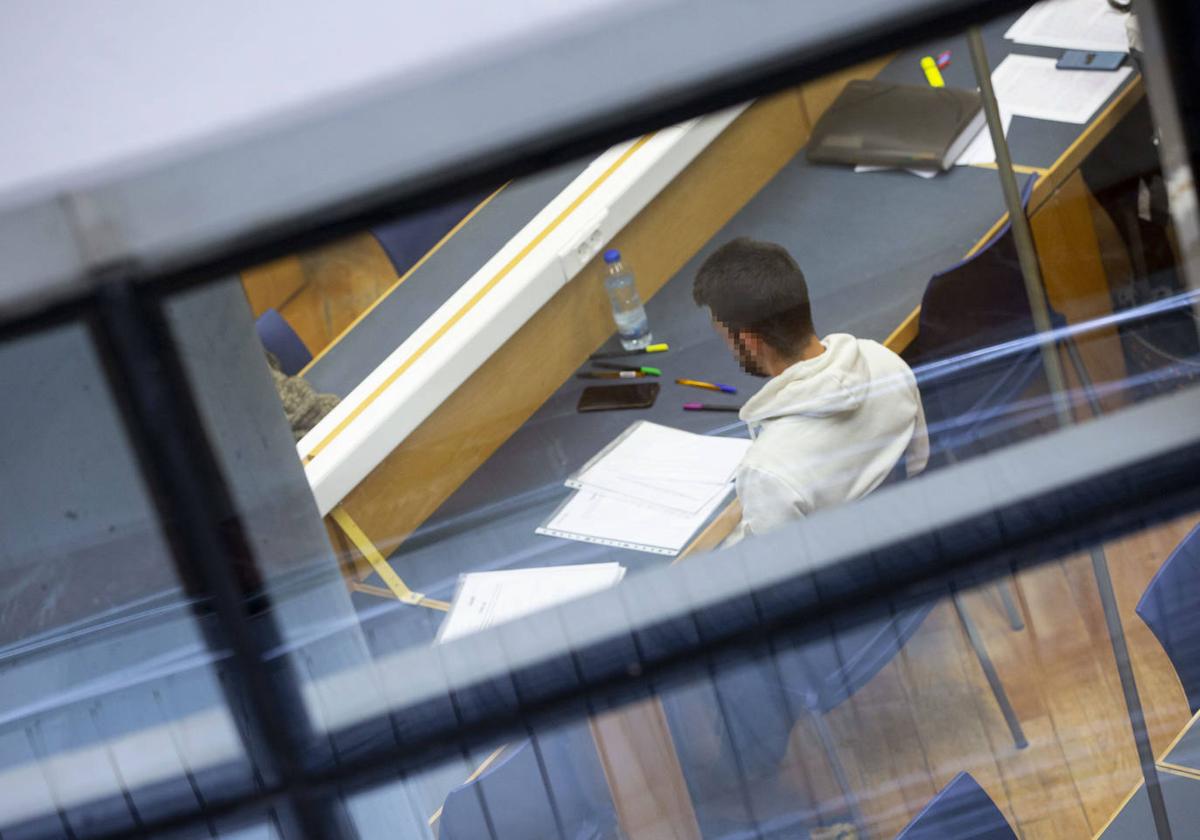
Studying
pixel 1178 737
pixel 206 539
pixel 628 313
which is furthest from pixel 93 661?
pixel 1178 737

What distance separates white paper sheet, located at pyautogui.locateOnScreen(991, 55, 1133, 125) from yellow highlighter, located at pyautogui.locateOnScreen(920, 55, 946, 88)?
45 millimetres

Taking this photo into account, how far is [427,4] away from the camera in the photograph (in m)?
0.56

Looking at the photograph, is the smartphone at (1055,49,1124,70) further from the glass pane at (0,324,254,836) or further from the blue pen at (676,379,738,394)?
the glass pane at (0,324,254,836)

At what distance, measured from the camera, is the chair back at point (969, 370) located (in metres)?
0.71

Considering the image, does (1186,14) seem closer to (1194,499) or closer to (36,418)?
(1194,499)

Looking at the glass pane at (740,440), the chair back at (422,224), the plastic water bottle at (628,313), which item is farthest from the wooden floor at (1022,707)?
the chair back at (422,224)

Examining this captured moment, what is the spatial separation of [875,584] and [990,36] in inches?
11.4

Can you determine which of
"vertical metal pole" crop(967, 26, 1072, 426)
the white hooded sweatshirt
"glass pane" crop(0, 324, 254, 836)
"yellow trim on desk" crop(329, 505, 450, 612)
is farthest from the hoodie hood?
"glass pane" crop(0, 324, 254, 836)

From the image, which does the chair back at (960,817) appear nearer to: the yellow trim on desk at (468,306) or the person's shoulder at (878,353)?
the person's shoulder at (878,353)

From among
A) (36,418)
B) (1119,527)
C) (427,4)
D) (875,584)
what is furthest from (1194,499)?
(36,418)

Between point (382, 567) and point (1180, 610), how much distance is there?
50 centimetres

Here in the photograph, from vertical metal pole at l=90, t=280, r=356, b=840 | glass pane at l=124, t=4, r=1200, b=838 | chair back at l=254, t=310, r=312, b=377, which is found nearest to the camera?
vertical metal pole at l=90, t=280, r=356, b=840

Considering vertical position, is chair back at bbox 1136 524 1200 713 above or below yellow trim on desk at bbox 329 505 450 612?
below

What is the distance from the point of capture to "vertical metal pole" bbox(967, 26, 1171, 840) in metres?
0.72
